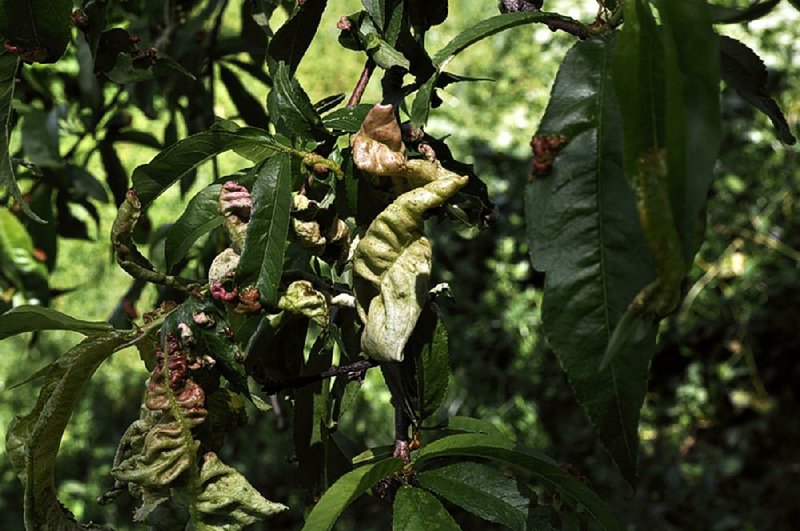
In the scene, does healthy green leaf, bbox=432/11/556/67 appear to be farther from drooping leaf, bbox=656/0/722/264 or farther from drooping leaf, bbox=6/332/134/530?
drooping leaf, bbox=6/332/134/530

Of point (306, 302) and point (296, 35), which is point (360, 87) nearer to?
point (296, 35)

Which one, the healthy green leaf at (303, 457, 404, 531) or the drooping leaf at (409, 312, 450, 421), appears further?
the drooping leaf at (409, 312, 450, 421)

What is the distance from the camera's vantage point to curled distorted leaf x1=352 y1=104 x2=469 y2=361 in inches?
32.9

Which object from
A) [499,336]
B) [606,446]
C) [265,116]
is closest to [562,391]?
[499,336]

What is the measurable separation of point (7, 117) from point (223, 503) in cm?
45

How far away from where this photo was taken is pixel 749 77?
89 centimetres

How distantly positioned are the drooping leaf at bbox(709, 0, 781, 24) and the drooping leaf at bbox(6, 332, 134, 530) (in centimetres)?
55

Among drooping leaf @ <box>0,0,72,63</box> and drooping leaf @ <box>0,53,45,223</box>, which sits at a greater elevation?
drooping leaf @ <box>0,0,72,63</box>

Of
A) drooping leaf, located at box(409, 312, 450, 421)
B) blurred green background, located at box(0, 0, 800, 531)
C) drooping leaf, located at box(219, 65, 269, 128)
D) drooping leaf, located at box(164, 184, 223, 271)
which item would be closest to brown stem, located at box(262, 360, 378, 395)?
drooping leaf, located at box(409, 312, 450, 421)

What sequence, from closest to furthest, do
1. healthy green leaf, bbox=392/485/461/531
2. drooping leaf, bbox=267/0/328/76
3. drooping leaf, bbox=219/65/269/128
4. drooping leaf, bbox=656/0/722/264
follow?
drooping leaf, bbox=656/0/722/264
healthy green leaf, bbox=392/485/461/531
drooping leaf, bbox=267/0/328/76
drooping leaf, bbox=219/65/269/128

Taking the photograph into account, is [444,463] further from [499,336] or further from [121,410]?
[121,410]

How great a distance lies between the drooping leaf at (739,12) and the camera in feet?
2.32

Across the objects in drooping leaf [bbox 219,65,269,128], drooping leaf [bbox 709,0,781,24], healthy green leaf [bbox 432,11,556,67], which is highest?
drooping leaf [bbox 709,0,781,24]

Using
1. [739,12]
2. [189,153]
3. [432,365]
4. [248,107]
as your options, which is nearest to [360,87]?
[189,153]
